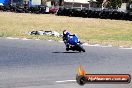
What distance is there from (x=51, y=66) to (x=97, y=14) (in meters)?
40.3

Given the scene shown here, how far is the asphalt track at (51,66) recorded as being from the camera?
10.2m

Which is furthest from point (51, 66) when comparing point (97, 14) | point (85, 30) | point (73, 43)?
point (97, 14)

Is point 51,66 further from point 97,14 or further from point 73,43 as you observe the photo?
point 97,14

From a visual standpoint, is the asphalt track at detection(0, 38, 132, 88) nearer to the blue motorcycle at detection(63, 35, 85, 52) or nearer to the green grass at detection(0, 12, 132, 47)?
the blue motorcycle at detection(63, 35, 85, 52)

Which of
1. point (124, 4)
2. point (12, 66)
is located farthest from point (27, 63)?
point (124, 4)

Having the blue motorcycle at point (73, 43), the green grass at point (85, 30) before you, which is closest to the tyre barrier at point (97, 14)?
the green grass at point (85, 30)

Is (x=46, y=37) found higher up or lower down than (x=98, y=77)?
lower down

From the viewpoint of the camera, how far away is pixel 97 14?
53.5 metres

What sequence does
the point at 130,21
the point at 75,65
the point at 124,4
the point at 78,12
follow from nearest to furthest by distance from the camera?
the point at 75,65
the point at 130,21
the point at 78,12
the point at 124,4

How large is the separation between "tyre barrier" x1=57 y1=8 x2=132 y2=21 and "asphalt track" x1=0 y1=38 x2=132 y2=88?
31790 mm

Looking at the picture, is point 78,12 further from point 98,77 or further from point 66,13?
point 98,77

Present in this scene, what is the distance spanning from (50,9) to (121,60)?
47.6 metres

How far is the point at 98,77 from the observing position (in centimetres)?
532

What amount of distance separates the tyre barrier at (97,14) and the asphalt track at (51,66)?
3179 centimetres
